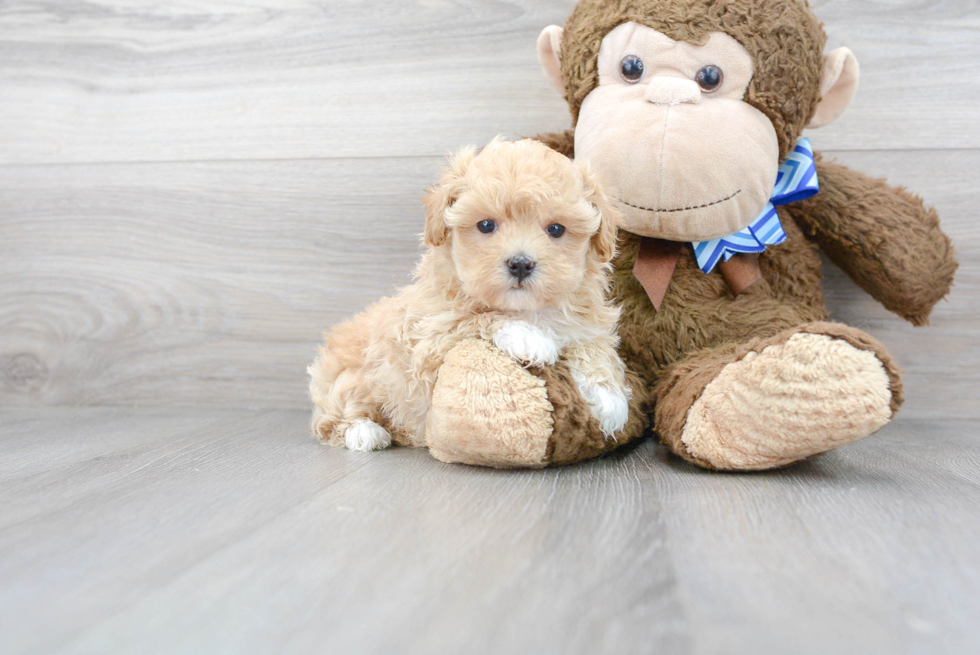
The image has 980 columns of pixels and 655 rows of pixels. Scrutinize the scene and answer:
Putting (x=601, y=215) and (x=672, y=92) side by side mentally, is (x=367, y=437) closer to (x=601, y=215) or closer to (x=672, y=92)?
(x=601, y=215)

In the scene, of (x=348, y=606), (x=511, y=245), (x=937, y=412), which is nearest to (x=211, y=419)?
(x=511, y=245)

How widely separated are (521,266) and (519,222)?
0.17ft

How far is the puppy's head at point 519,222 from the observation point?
80cm

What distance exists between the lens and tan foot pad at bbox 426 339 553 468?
0.80 metres

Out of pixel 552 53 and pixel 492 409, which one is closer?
pixel 492 409

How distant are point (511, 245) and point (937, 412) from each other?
0.87m

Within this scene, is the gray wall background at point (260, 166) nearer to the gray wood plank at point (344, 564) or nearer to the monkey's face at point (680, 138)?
the monkey's face at point (680, 138)

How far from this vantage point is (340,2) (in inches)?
51.8

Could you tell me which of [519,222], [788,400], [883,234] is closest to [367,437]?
[519,222]

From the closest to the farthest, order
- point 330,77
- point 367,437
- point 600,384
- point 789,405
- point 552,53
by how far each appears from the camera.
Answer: point 789,405 → point 600,384 → point 367,437 → point 552,53 → point 330,77

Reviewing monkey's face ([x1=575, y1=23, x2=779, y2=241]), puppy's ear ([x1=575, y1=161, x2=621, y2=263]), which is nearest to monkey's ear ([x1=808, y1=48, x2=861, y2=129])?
monkey's face ([x1=575, y1=23, x2=779, y2=241])

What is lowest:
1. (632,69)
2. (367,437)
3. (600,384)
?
(367,437)

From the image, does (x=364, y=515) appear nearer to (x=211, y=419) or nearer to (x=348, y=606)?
(x=348, y=606)

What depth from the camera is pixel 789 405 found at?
2.50 ft
